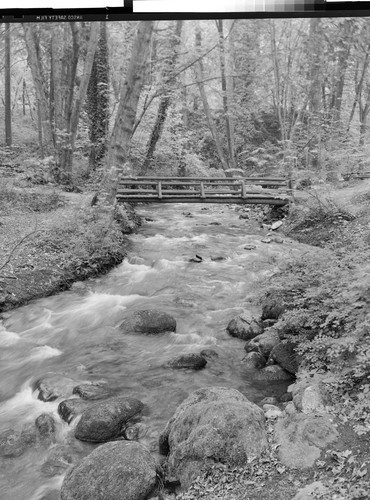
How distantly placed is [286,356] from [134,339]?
5.60 feet

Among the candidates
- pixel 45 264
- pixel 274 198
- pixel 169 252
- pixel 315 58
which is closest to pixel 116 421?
pixel 45 264

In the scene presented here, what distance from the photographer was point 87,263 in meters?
6.16

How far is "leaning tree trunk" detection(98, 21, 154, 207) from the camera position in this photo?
6.65m

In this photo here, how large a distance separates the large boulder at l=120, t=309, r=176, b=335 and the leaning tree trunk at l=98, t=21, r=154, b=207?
2.89 meters

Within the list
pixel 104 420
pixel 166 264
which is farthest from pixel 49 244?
pixel 104 420

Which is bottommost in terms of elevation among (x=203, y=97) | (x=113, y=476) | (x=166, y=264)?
(x=113, y=476)

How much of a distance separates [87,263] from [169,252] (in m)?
1.80

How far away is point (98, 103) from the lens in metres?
10.8

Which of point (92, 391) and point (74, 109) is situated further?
point (74, 109)

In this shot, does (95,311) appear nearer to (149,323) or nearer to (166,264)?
(149,323)

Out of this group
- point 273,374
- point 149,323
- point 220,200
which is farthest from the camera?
point 220,200

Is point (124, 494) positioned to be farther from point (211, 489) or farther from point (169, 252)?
point (169, 252)

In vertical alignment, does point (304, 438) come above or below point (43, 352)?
above

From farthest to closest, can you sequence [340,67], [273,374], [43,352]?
[340,67], [43,352], [273,374]
